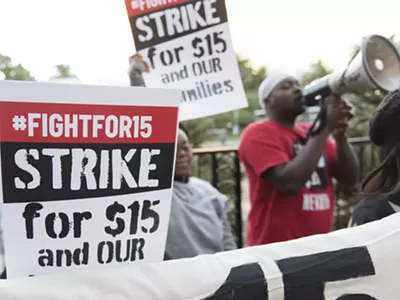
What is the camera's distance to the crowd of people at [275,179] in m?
1.97

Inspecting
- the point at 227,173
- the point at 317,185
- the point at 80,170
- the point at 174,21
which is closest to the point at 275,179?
the point at 317,185

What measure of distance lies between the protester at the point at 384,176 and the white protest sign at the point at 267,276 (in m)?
0.13

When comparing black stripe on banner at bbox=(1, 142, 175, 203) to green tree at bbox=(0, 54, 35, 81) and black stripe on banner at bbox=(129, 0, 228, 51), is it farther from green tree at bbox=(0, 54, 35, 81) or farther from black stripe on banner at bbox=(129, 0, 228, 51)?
green tree at bbox=(0, 54, 35, 81)

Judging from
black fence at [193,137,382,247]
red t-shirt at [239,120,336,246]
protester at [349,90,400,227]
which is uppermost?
protester at [349,90,400,227]

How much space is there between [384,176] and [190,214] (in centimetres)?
71

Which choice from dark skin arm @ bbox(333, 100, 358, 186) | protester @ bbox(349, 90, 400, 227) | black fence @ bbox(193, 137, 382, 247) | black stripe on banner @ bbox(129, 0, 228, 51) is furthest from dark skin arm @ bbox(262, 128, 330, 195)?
black fence @ bbox(193, 137, 382, 247)

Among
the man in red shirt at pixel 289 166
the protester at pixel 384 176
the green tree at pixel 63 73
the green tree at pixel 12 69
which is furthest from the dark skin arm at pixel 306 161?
the green tree at pixel 12 69

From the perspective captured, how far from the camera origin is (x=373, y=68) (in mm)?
1962

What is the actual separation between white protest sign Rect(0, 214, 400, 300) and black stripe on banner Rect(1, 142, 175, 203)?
136 millimetres

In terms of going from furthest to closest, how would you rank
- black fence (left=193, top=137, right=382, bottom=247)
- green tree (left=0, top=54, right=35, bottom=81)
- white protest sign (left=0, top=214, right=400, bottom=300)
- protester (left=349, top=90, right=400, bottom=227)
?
1. black fence (left=193, top=137, right=382, bottom=247)
2. green tree (left=0, top=54, right=35, bottom=81)
3. protester (left=349, top=90, right=400, bottom=227)
4. white protest sign (left=0, top=214, right=400, bottom=300)

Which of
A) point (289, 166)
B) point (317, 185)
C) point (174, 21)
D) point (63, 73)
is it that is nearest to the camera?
point (174, 21)

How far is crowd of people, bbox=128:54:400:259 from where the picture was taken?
1.97m

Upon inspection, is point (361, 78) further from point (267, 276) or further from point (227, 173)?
point (227, 173)

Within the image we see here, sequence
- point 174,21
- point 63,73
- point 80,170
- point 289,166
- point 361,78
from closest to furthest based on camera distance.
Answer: point 80,170 → point 361,78 → point 174,21 → point 289,166 → point 63,73
